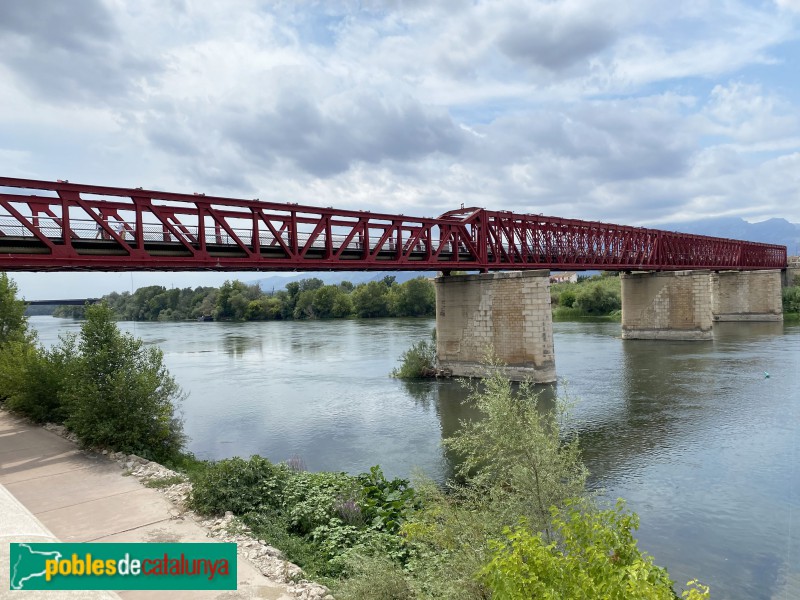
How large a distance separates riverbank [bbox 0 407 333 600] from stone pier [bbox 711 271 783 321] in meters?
77.9

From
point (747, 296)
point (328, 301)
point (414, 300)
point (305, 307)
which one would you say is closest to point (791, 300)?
point (747, 296)

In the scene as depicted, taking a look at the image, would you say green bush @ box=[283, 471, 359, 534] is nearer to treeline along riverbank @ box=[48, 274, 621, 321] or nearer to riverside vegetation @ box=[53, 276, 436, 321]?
treeline along riverbank @ box=[48, 274, 621, 321]

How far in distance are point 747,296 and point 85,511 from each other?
269ft

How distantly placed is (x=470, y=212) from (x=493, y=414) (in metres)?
30.1

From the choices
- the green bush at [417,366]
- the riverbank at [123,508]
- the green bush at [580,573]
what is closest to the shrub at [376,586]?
the riverbank at [123,508]

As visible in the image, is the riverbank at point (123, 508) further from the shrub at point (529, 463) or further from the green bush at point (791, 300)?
the green bush at point (791, 300)

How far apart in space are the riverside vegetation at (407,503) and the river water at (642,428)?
2.31 metres

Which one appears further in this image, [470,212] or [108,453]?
[470,212]

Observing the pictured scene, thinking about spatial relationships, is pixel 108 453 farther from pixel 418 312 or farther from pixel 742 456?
pixel 418 312

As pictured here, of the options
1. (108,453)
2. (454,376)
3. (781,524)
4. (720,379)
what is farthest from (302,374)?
(781,524)

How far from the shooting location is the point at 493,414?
795 centimetres

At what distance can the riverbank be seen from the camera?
25.0 feet

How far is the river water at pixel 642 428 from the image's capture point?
12.0 metres

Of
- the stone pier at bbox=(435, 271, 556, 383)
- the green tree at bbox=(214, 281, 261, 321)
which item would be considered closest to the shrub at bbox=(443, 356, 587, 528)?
the stone pier at bbox=(435, 271, 556, 383)
